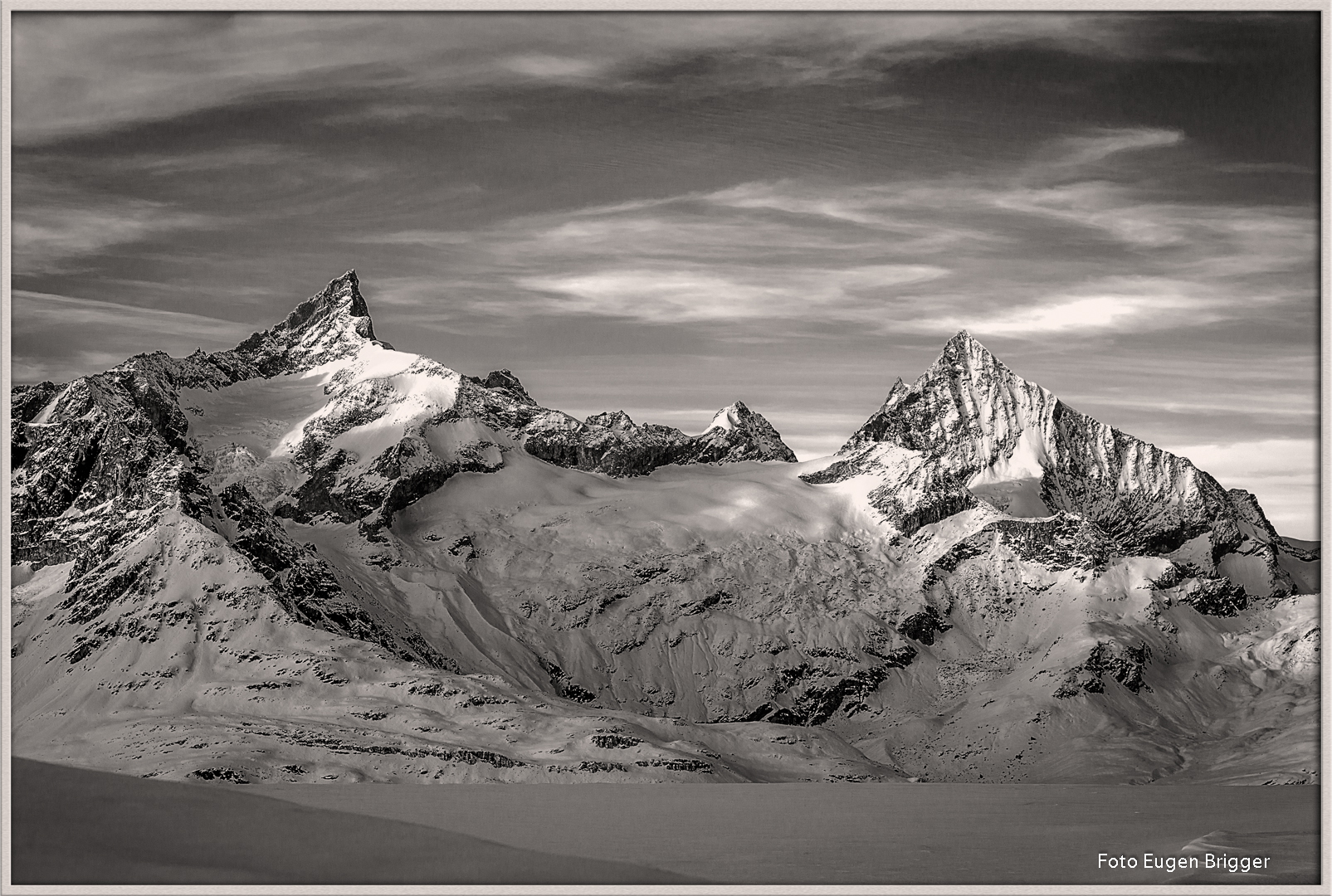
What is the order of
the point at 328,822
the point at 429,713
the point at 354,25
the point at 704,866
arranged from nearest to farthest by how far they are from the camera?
the point at 328,822, the point at 354,25, the point at 704,866, the point at 429,713

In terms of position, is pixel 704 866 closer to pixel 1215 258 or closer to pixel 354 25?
pixel 1215 258

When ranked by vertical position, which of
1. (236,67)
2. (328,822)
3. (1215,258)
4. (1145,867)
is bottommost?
(1145,867)

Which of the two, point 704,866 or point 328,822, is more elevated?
point 328,822

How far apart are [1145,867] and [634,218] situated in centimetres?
2487

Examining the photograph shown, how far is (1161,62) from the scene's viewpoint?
40.7 metres

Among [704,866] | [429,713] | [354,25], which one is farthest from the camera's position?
[429,713]

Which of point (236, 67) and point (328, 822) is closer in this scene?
point (328, 822)

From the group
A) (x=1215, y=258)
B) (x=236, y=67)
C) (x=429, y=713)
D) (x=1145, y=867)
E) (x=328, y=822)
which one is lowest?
(x=429, y=713)

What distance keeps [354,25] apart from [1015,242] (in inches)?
890

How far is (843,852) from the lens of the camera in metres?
60.6

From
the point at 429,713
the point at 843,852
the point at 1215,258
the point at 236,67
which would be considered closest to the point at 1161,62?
the point at 1215,258

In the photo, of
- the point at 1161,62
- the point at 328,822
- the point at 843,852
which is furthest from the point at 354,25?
the point at 843,852

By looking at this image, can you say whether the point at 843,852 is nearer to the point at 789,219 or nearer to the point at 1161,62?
the point at 789,219

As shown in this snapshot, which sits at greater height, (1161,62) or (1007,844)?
(1161,62)
